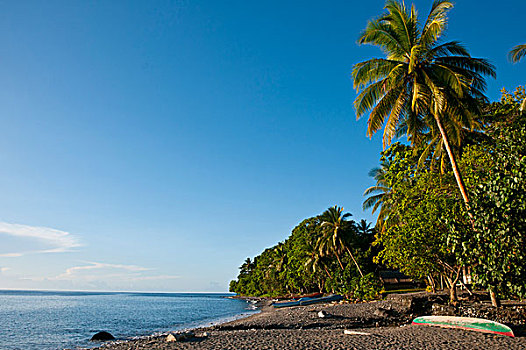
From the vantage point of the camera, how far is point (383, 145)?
56.5ft

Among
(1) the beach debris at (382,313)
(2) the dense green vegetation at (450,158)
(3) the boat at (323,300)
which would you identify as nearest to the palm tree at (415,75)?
(2) the dense green vegetation at (450,158)

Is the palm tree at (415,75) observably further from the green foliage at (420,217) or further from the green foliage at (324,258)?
the green foliage at (324,258)

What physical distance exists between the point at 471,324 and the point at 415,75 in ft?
34.8

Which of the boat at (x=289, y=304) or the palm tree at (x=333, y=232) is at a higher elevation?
the palm tree at (x=333, y=232)

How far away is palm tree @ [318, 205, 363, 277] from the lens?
3950 centimetres

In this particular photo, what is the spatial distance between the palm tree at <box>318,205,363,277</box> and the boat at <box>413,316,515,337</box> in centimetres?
2399

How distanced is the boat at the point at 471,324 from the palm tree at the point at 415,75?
5994 mm

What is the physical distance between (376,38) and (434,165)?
10.5m

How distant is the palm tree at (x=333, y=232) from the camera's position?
39.5 metres

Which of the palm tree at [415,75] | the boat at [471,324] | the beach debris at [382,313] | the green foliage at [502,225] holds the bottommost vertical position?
the beach debris at [382,313]

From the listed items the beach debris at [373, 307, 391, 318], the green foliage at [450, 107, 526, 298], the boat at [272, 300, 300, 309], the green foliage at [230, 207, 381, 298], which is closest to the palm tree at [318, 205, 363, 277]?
the green foliage at [230, 207, 381, 298]

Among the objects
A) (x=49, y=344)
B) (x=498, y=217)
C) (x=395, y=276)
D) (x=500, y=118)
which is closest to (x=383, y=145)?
(x=500, y=118)

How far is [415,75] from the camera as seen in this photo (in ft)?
53.5

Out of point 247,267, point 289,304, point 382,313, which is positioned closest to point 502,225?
point 382,313
